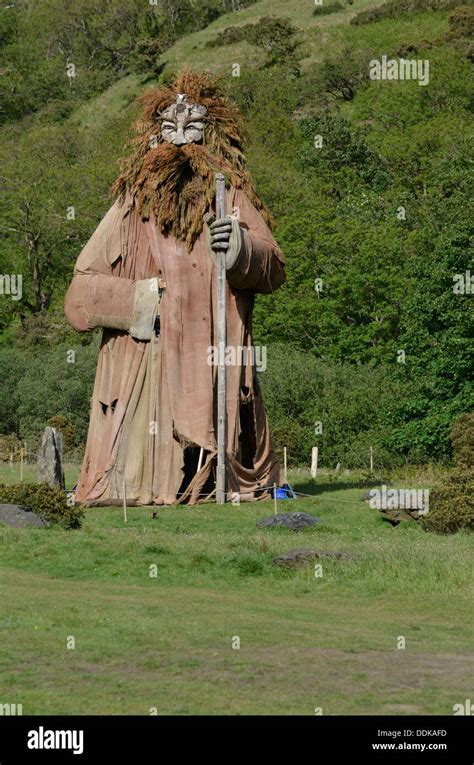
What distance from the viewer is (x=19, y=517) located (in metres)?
27.6

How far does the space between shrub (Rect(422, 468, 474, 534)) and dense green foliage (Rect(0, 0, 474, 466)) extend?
16.1 m

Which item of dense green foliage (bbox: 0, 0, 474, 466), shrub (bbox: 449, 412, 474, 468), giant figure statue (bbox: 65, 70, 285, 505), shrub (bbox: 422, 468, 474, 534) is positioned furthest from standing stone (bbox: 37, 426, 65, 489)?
dense green foliage (bbox: 0, 0, 474, 466)

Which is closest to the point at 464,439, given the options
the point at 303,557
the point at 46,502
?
the point at 46,502

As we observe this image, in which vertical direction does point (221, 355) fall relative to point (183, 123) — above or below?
below

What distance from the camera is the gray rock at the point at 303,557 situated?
2291 centimetres

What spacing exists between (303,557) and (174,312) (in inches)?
451

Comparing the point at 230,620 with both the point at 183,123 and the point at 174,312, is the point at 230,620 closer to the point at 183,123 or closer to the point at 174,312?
the point at 174,312

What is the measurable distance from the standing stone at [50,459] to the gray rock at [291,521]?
20.7 feet

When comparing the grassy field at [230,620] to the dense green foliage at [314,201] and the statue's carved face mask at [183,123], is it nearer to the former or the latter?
the statue's carved face mask at [183,123]

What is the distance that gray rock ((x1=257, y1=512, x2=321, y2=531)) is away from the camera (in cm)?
2798

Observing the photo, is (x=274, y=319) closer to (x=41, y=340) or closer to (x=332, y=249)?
(x=332, y=249)

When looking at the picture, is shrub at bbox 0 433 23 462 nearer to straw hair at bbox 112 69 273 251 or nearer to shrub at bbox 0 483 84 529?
straw hair at bbox 112 69 273 251

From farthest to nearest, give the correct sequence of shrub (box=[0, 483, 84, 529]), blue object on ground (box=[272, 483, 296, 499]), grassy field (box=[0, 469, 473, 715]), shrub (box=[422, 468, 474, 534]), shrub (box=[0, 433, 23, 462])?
shrub (box=[0, 433, 23, 462]), blue object on ground (box=[272, 483, 296, 499]), shrub (box=[422, 468, 474, 534]), shrub (box=[0, 483, 84, 529]), grassy field (box=[0, 469, 473, 715])

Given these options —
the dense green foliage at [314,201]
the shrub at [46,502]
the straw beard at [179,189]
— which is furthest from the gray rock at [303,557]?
the dense green foliage at [314,201]
